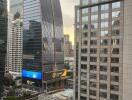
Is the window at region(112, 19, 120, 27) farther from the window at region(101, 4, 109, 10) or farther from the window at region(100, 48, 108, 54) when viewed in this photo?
the window at region(100, 48, 108, 54)

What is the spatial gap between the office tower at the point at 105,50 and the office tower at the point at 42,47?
61192mm

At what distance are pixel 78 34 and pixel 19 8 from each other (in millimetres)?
138623

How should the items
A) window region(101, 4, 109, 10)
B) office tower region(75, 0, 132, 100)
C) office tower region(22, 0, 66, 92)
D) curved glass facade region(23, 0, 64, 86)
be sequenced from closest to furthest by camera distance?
office tower region(75, 0, 132, 100) < window region(101, 4, 109, 10) < office tower region(22, 0, 66, 92) < curved glass facade region(23, 0, 64, 86)

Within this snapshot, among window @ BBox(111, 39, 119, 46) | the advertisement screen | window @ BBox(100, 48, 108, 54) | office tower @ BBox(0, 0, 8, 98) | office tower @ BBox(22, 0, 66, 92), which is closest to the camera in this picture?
window @ BBox(111, 39, 119, 46)

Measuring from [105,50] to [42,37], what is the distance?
226 feet

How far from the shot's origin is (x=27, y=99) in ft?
249

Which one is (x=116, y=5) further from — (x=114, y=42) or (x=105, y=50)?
(x=105, y=50)

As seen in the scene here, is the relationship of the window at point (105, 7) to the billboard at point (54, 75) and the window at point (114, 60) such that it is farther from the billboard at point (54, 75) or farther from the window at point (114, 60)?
the billboard at point (54, 75)

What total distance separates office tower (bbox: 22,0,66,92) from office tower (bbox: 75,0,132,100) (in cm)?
6119

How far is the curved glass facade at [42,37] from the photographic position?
107875 millimetres

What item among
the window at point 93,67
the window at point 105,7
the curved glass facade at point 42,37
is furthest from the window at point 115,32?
the curved glass facade at point 42,37

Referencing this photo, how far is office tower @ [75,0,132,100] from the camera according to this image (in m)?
38.1

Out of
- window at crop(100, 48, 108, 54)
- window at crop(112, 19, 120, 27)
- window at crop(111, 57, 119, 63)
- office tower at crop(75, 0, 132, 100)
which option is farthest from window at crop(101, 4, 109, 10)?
window at crop(111, 57, 119, 63)

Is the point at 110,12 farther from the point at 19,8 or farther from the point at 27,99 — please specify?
the point at 19,8
